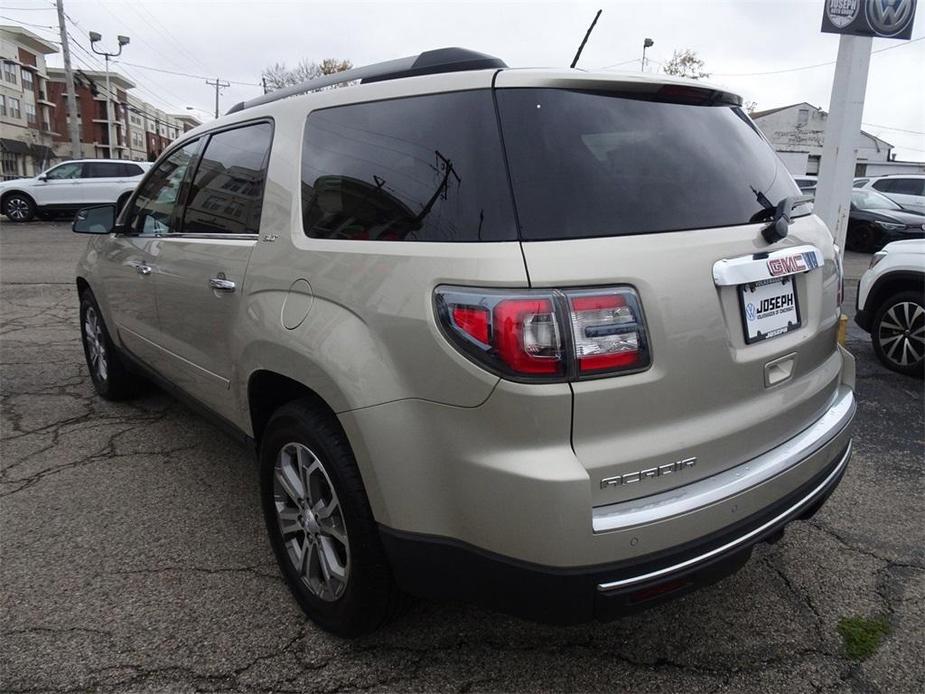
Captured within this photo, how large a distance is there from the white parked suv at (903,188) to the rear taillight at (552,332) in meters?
17.3

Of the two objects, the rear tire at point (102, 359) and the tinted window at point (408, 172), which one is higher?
the tinted window at point (408, 172)

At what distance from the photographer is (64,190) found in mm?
19391

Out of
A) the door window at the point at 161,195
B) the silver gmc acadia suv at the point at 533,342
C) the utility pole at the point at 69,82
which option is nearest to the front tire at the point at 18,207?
the utility pole at the point at 69,82

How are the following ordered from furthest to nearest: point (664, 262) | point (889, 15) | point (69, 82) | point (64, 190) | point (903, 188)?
point (69, 82)
point (64, 190)
point (903, 188)
point (889, 15)
point (664, 262)

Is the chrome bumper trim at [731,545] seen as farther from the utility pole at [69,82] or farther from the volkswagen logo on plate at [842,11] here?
the utility pole at [69,82]

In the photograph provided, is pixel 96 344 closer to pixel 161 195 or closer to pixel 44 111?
pixel 161 195

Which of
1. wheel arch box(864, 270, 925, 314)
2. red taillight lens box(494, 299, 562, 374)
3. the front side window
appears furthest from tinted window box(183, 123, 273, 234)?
the front side window

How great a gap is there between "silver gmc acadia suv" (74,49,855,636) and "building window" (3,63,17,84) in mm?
64655

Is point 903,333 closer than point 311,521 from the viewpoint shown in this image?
No

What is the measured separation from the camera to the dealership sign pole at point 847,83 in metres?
5.79

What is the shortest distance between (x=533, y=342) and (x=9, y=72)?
220 ft

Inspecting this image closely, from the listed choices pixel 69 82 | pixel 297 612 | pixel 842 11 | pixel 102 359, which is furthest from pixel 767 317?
pixel 69 82

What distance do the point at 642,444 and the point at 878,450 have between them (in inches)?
121

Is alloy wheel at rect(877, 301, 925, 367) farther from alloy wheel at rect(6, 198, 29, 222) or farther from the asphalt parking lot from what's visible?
alloy wheel at rect(6, 198, 29, 222)
